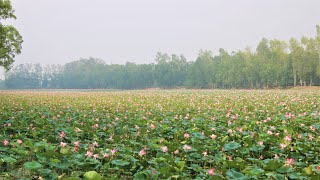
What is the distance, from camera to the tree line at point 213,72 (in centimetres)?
5566

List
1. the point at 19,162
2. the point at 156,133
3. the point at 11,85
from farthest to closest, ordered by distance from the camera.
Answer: the point at 11,85 → the point at 156,133 → the point at 19,162

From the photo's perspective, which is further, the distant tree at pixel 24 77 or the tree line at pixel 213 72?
the distant tree at pixel 24 77

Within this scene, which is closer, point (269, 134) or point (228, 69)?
point (269, 134)

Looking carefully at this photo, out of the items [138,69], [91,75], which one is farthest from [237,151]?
[91,75]

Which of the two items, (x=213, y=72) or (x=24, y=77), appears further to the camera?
(x=24, y=77)

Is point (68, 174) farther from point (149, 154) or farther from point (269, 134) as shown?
point (269, 134)

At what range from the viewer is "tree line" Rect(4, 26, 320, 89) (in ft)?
183

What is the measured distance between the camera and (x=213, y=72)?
75438mm

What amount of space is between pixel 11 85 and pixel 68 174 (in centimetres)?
14250

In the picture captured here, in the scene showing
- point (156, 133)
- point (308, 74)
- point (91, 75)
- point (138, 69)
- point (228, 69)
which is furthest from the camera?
point (91, 75)

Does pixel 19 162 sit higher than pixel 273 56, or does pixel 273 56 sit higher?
pixel 273 56

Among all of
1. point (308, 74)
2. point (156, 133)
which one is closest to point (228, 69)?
point (308, 74)

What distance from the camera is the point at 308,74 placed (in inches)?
2224

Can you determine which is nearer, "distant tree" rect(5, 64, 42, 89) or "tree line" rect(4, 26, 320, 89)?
"tree line" rect(4, 26, 320, 89)
